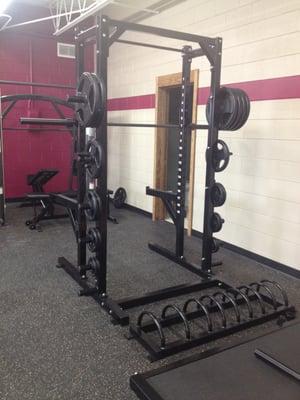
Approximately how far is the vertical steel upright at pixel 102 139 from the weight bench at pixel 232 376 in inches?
52.8

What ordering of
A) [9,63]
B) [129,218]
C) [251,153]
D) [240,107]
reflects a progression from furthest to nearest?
[9,63]
[129,218]
[251,153]
[240,107]

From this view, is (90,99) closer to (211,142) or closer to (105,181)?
(105,181)

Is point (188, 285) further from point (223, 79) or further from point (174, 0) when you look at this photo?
point (174, 0)

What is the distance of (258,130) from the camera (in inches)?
156

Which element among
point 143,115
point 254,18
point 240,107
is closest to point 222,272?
point 240,107

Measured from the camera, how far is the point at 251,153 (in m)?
4.07

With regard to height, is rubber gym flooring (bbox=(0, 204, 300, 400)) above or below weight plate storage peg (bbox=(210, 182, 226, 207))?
below

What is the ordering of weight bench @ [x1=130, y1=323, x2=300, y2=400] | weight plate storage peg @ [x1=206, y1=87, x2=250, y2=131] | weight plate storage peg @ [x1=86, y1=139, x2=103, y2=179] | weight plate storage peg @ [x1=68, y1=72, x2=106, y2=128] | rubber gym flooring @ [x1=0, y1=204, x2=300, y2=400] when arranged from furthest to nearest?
weight plate storage peg @ [x1=206, y1=87, x2=250, y2=131]
weight plate storage peg @ [x1=86, y1=139, x2=103, y2=179]
weight plate storage peg @ [x1=68, y1=72, x2=106, y2=128]
rubber gym flooring @ [x1=0, y1=204, x2=300, y2=400]
weight bench @ [x1=130, y1=323, x2=300, y2=400]

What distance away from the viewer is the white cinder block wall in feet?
11.9

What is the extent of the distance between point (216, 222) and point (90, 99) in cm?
158

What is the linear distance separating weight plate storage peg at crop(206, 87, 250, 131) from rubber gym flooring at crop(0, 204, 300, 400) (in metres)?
1.48

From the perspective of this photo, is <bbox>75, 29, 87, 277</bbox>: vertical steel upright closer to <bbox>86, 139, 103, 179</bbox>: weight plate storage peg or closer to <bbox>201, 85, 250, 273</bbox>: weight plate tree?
<bbox>86, 139, 103, 179</bbox>: weight plate storage peg

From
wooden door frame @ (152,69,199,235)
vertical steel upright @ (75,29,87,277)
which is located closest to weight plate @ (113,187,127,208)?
wooden door frame @ (152,69,199,235)

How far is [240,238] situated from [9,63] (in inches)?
196
